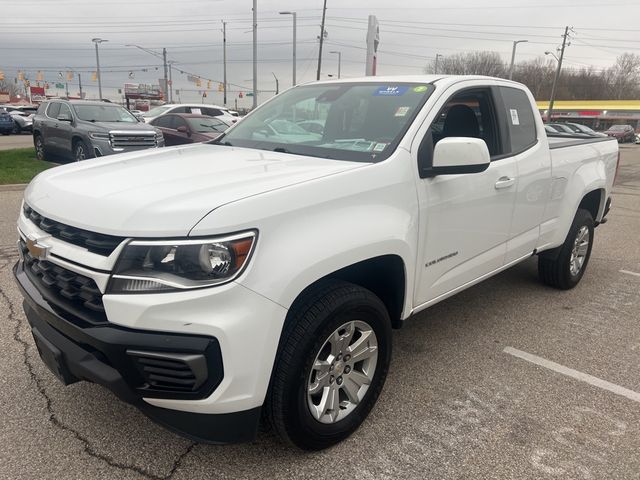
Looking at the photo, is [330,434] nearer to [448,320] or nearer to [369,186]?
[369,186]

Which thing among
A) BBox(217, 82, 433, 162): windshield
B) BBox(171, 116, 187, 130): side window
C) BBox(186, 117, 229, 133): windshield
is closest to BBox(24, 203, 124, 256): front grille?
BBox(217, 82, 433, 162): windshield

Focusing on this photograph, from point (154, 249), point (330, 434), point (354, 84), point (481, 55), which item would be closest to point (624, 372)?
point (330, 434)

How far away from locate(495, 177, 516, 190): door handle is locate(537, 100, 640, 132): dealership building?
6659 centimetres

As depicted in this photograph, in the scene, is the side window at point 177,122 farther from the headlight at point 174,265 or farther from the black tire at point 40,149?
the headlight at point 174,265

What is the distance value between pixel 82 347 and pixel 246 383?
27.9 inches

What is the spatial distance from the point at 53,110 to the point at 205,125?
3.85m

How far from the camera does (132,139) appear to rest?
10.9 meters

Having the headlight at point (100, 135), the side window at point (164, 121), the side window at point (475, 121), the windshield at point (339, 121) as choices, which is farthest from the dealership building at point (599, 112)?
the windshield at point (339, 121)

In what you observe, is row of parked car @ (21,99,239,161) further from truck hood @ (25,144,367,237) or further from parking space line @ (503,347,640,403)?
parking space line @ (503,347,640,403)

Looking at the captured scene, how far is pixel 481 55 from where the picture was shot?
6781 cm

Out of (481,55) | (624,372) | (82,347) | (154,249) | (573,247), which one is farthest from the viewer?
(481,55)

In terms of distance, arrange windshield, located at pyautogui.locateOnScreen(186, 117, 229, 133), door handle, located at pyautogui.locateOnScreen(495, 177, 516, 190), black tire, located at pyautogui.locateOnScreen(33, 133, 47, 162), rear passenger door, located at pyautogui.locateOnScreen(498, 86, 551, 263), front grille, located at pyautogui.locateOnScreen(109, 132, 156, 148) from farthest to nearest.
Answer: black tire, located at pyautogui.locateOnScreen(33, 133, 47, 162) → windshield, located at pyautogui.locateOnScreen(186, 117, 229, 133) → front grille, located at pyautogui.locateOnScreen(109, 132, 156, 148) → rear passenger door, located at pyautogui.locateOnScreen(498, 86, 551, 263) → door handle, located at pyautogui.locateOnScreen(495, 177, 516, 190)

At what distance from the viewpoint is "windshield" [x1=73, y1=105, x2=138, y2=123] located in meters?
11.7

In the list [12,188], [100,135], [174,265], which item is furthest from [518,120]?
[100,135]
